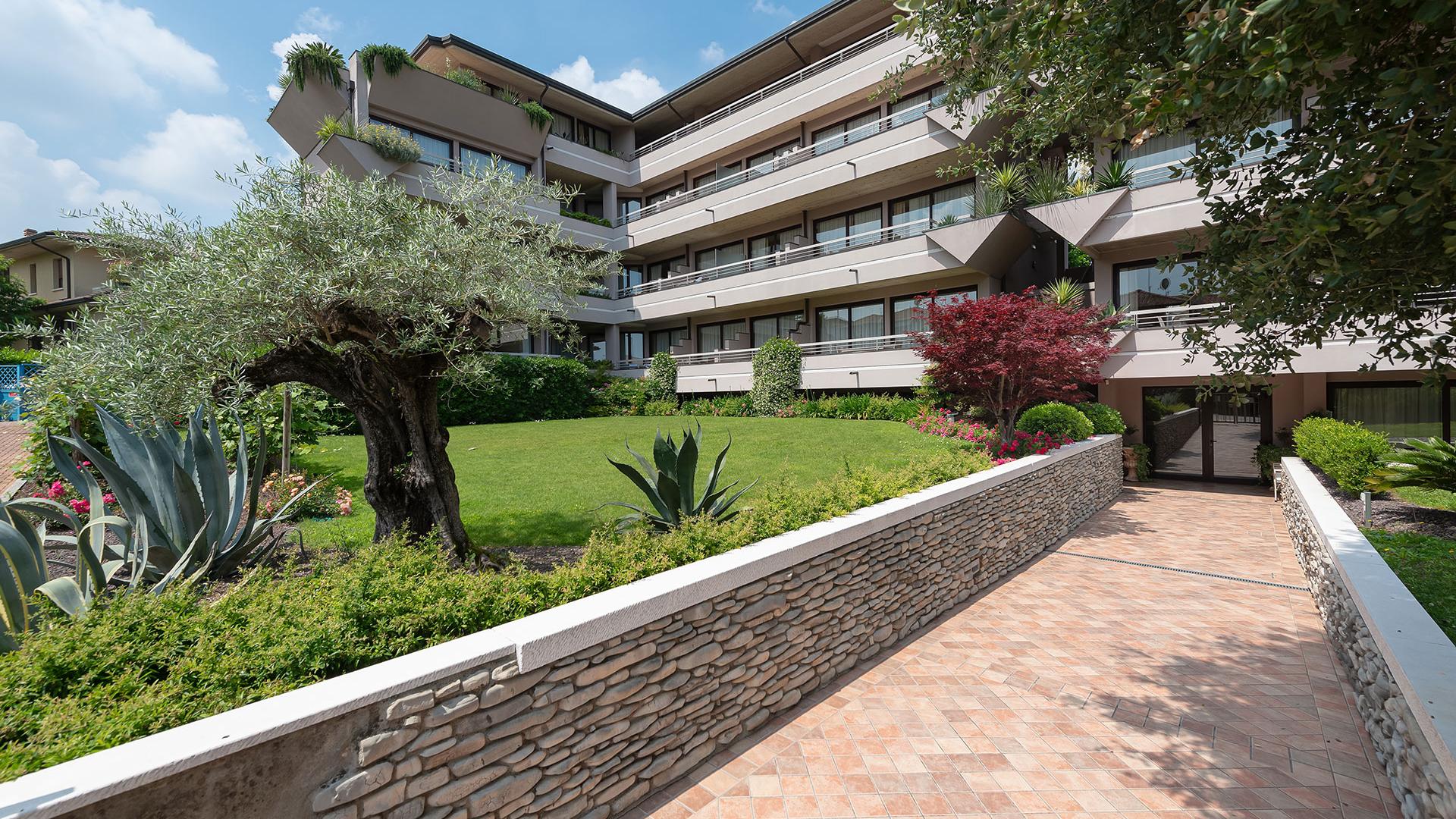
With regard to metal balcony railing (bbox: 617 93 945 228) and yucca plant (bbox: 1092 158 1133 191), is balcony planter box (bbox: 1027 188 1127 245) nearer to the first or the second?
yucca plant (bbox: 1092 158 1133 191)

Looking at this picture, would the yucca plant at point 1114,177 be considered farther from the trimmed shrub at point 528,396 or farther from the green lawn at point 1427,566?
the trimmed shrub at point 528,396

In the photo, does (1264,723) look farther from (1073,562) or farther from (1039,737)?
(1073,562)

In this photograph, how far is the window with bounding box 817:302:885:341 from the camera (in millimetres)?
20906

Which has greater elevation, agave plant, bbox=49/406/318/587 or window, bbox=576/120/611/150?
window, bbox=576/120/611/150

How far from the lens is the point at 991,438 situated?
36.9ft

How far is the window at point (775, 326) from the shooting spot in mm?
23141

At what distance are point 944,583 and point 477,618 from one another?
5411mm

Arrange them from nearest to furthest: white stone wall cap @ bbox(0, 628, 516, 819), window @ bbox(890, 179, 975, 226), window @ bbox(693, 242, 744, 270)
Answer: white stone wall cap @ bbox(0, 628, 516, 819), window @ bbox(890, 179, 975, 226), window @ bbox(693, 242, 744, 270)

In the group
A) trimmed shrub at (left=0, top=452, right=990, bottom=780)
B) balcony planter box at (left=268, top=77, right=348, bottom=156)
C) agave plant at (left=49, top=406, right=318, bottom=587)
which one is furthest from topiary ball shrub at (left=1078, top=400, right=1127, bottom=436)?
balcony planter box at (left=268, top=77, right=348, bottom=156)

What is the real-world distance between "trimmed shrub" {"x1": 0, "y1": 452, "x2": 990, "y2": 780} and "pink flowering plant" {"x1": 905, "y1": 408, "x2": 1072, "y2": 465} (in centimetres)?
804

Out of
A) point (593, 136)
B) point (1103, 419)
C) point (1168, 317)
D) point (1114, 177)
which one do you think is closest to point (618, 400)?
point (593, 136)

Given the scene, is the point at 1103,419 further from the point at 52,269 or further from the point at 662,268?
the point at 52,269

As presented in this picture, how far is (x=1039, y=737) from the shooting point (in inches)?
173

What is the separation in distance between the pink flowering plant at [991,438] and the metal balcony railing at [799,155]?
A: 9.05 m
